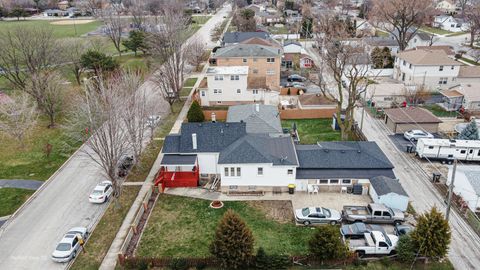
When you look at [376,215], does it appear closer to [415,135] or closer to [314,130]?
[415,135]

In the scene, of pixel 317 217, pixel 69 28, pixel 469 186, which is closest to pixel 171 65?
pixel 317 217

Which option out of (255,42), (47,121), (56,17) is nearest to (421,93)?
(255,42)

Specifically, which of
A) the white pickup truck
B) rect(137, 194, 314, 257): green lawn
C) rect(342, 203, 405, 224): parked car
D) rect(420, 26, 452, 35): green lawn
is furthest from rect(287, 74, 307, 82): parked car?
rect(420, 26, 452, 35): green lawn

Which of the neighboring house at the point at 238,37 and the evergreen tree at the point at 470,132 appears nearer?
the evergreen tree at the point at 470,132

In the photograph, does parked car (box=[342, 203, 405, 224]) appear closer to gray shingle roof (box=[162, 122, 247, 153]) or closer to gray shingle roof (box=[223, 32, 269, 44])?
gray shingle roof (box=[162, 122, 247, 153])

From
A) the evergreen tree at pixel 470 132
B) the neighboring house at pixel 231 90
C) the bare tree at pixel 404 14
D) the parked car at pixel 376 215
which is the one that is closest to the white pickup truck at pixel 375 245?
the parked car at pixel 376 215

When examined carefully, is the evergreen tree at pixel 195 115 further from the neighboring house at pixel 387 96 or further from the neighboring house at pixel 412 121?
the neighboring house at pixel 387 96
